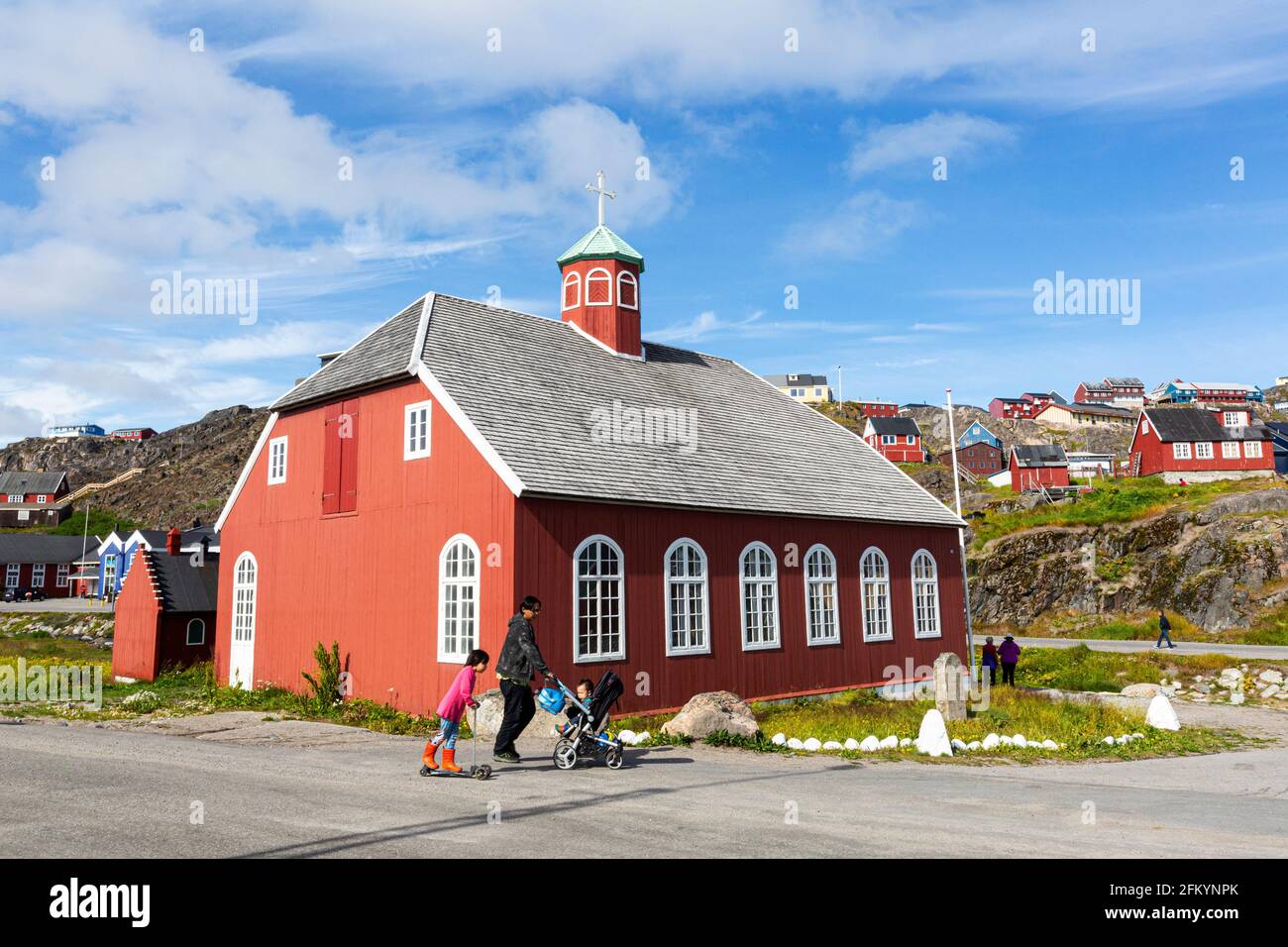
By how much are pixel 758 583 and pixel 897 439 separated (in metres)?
75.9

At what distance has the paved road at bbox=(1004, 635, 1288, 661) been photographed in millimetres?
28078

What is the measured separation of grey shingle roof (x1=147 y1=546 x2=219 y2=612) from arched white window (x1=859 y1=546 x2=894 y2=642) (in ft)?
61.9

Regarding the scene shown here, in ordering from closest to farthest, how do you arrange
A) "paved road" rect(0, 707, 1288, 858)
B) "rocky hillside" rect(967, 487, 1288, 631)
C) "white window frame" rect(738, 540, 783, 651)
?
1. "paved road" rect(0, 707, 1288, 858)
2. "white window frame" rect(738, 540, 783, 651)
3. "rocky hillside" rect(967, 487, 1288, 631)

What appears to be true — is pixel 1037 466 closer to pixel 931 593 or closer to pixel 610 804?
pixel 931 593

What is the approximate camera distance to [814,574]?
21.7 m

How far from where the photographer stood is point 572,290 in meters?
24.4

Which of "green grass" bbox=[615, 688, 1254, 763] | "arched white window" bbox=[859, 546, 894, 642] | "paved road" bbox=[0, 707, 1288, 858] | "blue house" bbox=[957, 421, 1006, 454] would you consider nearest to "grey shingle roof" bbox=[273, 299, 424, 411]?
"paved road" bbox=[0, 707, 1288, 858]

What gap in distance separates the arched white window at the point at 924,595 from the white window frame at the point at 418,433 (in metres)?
14.4

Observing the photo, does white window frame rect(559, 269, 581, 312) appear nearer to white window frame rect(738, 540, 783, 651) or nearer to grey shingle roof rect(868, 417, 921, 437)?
white window frame rect(738, 540, 783, 651)

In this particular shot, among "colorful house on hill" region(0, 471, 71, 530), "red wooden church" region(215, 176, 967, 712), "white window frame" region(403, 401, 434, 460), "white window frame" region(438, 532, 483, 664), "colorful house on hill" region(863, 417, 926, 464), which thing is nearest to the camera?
"white window frame" region(438, 532, 483, 664)

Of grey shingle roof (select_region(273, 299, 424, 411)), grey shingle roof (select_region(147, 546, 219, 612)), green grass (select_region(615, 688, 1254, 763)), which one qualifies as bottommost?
green grass (select_region(615, 688, 1254, 763))

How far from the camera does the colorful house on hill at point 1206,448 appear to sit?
61281 millimetres
